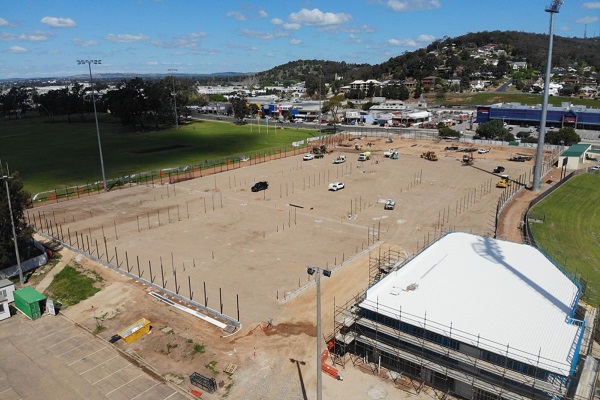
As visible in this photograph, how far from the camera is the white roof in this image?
2303cm

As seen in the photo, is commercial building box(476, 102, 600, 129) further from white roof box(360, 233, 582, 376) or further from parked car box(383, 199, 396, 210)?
white roof box(360, 233, 582, 376)

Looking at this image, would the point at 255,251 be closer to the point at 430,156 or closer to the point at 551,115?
the point at 430,156

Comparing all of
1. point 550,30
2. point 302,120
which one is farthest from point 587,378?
point 302,120

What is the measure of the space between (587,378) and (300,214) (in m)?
35.2

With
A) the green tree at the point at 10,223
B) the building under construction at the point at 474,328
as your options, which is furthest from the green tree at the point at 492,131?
the green tree at the point at 10,223

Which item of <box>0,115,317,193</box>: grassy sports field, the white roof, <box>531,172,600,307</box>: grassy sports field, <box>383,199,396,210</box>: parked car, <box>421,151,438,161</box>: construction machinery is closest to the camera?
the white roof

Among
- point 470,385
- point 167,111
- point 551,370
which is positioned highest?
point 167,111

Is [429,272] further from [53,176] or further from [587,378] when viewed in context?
[53,176]

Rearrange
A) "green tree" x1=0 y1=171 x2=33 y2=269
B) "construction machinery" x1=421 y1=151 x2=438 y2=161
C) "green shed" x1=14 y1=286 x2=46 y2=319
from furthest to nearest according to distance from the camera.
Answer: "construction machinery" x1=421 y1=151 x2=438 y2=161, "green tree" x1=0 y1=171 x2=33 y2=269, "green shed" x1=14 y1=286 x2=46 y2=319

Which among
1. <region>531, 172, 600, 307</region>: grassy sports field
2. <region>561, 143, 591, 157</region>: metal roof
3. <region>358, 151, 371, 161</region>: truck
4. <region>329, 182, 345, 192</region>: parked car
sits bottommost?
<region>531, 172, 600, 307</region>: grassy sports field

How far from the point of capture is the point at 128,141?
11300cm

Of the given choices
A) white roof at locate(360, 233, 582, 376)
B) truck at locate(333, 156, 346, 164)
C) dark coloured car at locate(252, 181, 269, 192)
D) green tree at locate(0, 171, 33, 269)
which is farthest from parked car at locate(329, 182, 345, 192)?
green tree at locate(0, 171, 33, 269)

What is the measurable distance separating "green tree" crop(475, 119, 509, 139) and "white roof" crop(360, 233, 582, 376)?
77.4 m

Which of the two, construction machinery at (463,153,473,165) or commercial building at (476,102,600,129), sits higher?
commercial building at (476,102,600,129)
